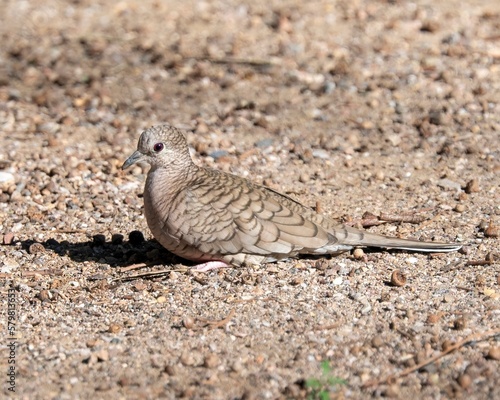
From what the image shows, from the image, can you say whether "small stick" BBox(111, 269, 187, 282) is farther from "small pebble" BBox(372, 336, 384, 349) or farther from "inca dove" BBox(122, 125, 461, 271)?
"small pebble" BBox(372, 336, 384, 349)

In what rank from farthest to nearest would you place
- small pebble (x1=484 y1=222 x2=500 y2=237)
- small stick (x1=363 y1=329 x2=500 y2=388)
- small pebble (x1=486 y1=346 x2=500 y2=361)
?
small pebble (x1=484 y1=222 x2=500 y2=237) < small pebble (x1=486 y1=346 x2=500 y2=361) < small stick (x1=363 y1=329 x2=500 y2=388)

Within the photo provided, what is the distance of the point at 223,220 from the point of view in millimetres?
5625

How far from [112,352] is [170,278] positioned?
94 cm

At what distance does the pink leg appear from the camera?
571cm

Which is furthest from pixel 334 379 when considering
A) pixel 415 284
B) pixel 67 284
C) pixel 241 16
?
pixel 241 16

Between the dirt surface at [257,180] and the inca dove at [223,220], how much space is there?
12 centimetres

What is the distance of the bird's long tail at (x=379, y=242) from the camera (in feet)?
18.9

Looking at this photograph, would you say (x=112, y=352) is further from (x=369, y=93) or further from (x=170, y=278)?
(x=369, y=93)

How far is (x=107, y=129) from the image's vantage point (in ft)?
26.9

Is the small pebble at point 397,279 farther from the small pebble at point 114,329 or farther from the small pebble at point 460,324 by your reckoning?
the small pebble at point 114,329

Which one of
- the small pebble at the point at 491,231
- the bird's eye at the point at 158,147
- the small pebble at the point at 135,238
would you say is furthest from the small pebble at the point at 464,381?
the small pebble at the point at 135,238

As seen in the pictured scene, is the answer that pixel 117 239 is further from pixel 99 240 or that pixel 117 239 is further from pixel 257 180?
pixel 257 180

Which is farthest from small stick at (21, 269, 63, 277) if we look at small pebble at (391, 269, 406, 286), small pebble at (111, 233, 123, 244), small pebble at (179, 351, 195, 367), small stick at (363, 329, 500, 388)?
small stick at (363, 329, 500, 388)

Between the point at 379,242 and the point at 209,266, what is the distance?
114 cm
